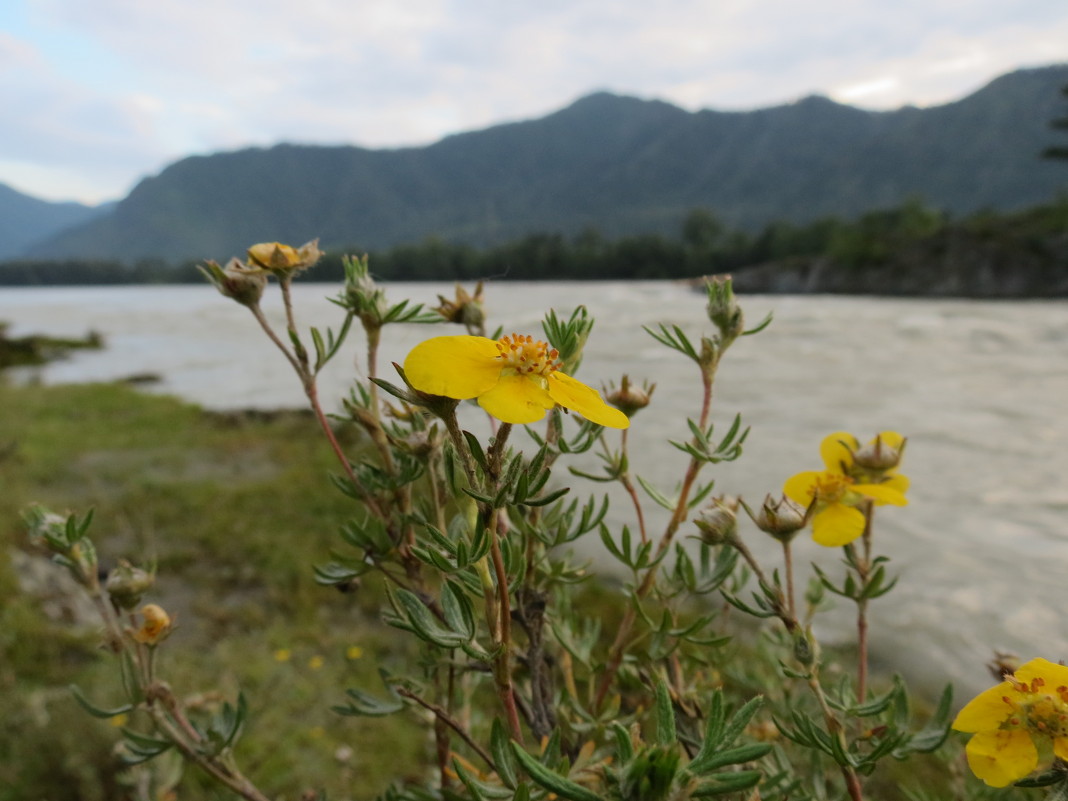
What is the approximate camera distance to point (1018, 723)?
0.62 m

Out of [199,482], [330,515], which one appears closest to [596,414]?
[330,515]

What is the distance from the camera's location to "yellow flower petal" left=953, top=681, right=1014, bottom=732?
63cm

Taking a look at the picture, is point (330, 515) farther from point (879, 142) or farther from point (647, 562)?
point (879, 142)

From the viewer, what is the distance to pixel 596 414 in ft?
1.77

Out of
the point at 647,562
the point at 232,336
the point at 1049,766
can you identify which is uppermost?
the point at 647,562

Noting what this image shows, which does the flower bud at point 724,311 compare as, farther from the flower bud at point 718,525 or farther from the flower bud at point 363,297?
the flower bud at point 363,297

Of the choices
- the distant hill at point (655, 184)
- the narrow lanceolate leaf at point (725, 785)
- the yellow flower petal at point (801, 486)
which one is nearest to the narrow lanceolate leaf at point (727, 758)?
the narrow lanceolate leaf at point (725, 785)

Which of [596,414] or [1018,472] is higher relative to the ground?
[596,414]

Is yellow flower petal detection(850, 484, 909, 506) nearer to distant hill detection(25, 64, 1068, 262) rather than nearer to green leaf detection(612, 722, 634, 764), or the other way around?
green leaf detection(612, 722, 634, 764)

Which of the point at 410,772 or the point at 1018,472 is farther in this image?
the point at 1018,472

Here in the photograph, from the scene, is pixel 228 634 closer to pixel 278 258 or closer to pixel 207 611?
pixel 207 611

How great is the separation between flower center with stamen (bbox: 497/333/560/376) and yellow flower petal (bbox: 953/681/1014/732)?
1.74 ft

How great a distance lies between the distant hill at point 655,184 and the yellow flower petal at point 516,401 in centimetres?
12311

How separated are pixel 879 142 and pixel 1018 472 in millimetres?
165478
